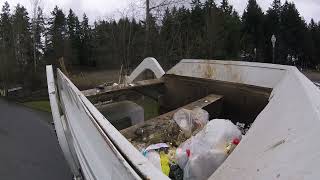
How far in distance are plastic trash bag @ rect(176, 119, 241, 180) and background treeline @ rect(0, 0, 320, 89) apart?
86.3 ft

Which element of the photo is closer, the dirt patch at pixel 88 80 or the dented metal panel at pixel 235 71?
the dented metal panel at pixel 235 71

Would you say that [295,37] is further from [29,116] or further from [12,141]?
[12,141]

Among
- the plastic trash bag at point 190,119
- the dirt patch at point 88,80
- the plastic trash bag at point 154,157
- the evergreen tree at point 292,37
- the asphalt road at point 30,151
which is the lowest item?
the asphalt road at point 30,151

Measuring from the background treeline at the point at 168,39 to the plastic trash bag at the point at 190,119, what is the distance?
25.2m

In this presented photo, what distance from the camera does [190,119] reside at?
3781mm

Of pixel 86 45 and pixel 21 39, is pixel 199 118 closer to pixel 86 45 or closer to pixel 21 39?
pixel 21 39

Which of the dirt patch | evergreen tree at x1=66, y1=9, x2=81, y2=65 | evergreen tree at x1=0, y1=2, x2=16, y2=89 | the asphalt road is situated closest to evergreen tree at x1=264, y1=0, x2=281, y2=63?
the dirt patch

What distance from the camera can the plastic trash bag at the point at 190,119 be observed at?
3.68m

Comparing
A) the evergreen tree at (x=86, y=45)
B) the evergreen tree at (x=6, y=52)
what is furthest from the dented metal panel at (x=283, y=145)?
the evergreen tree at (x=86, y=45)

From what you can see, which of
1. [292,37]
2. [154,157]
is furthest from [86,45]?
[154,157]

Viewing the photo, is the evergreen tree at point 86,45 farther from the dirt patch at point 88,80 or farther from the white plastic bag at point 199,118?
the white plastic bag at point 199,118

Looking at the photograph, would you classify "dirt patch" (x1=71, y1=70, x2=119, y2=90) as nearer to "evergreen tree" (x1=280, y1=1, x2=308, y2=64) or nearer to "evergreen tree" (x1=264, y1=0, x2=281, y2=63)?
"evergreen tree" (x1=264, y1=0, x2=281, y2=63)

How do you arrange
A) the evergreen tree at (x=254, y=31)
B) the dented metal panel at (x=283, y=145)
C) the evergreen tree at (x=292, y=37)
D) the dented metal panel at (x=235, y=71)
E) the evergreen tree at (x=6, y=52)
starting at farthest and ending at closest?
the evergreen tree at (x=292, y=37) < the evergreen tree at (x=254, y=31) < the evergreen tree at (x=6, y=52) < the dented metal panel at (x=235, y=71) < the dented metal panel at (x=283, y=145)

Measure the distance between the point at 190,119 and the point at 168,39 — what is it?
26786 millimetres
